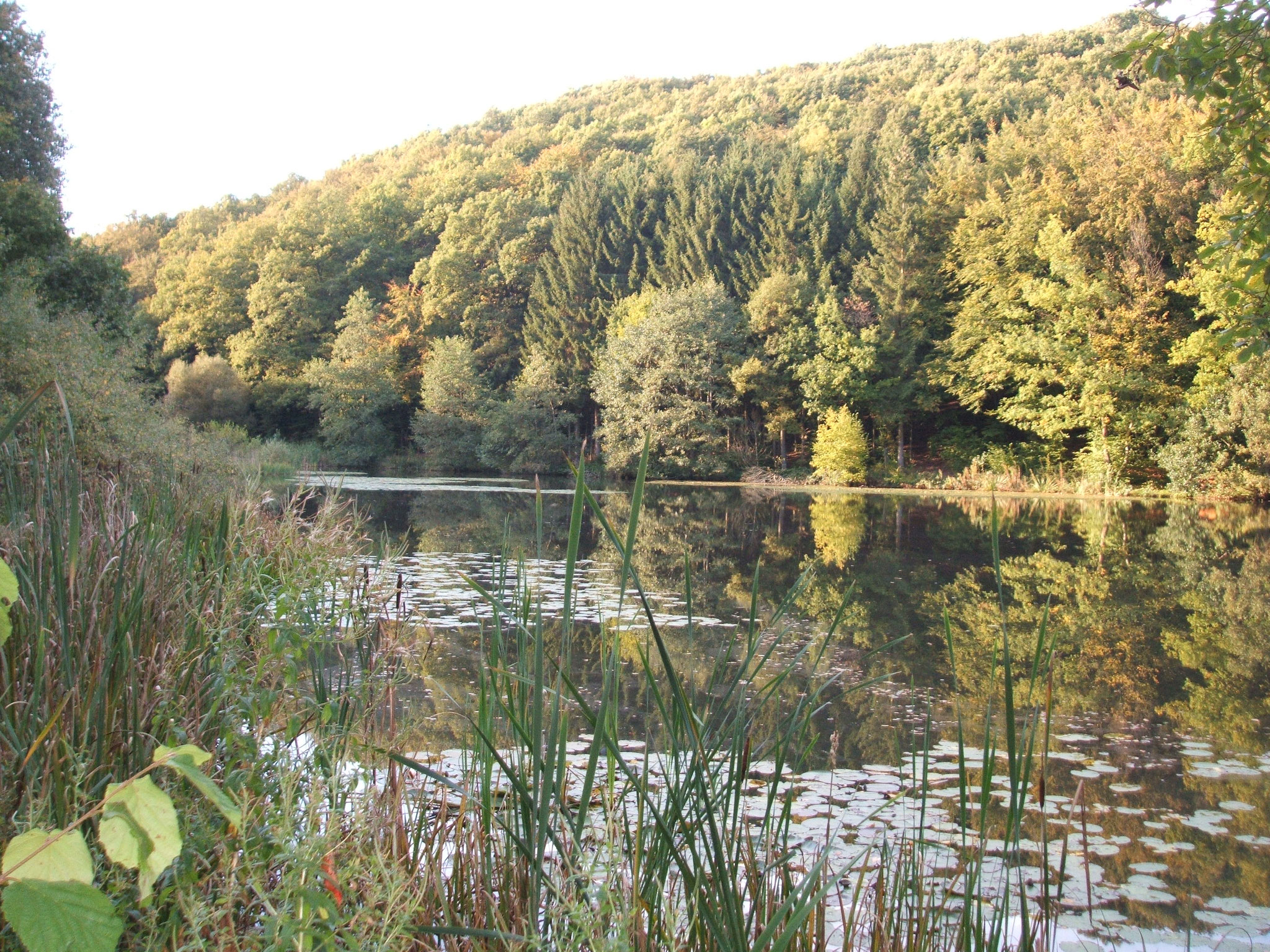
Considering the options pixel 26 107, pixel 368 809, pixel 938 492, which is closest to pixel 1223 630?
pixel 368 809

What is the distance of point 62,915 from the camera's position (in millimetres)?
868

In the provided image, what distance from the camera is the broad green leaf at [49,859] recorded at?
0.87m

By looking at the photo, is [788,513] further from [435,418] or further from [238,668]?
[435,418]

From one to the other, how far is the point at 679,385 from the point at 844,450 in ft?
18.0

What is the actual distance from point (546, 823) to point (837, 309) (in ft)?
90.8

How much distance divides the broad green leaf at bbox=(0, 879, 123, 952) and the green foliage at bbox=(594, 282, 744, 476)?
84.6 feet

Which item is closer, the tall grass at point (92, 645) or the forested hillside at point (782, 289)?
the tall grass at point (92, 645)

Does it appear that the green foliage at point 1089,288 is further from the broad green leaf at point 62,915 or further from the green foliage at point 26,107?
the broad green leaf at point 62,915

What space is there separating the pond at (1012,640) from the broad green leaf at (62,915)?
0.67 meters

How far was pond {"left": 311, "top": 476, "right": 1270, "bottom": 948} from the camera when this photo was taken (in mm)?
2908

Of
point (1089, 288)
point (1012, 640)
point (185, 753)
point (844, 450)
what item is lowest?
point (1012, 640)

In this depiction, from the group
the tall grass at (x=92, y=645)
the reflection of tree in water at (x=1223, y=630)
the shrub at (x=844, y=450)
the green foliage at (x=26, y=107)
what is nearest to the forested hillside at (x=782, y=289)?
the shrub at (x=844, y=450)

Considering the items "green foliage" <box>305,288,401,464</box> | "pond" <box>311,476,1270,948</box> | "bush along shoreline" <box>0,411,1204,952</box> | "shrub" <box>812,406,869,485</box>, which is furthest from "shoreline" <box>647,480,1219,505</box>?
"bush along shoreline" <box>0,411,1204,952</box>

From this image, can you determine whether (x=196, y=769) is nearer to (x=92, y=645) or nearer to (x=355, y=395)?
(x=92, y=645)
